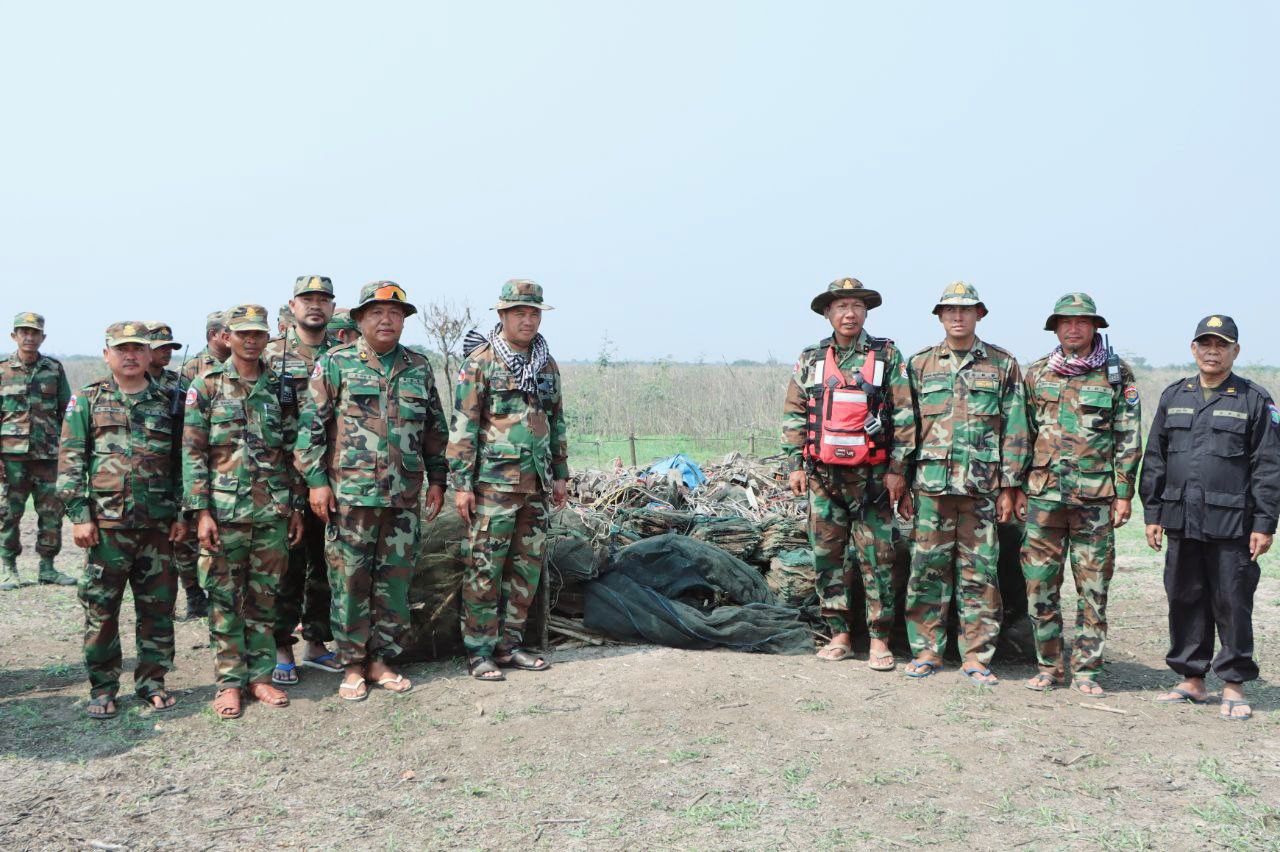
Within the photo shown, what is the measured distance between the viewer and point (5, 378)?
8.19 metres

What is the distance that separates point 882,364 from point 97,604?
4382 mm

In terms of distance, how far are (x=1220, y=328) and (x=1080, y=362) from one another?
26.6 inches

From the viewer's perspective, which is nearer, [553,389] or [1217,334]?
[1217,334]

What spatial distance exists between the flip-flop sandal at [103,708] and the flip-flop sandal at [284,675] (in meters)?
0.78

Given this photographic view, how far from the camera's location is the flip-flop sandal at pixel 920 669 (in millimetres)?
5449

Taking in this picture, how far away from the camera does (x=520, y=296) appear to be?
5379 mm

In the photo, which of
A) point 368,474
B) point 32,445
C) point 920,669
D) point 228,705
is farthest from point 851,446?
point 32,445

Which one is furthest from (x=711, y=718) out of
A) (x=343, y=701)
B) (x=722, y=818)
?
(x=343, y=701)

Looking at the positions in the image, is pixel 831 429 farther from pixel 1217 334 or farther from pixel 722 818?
pixel 722 818

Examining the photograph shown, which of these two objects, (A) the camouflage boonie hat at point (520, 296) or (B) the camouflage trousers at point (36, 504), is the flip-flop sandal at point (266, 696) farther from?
(B) the camouflage trousers at point (36, 504)

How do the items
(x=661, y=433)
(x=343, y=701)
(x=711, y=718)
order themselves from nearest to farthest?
(x=711, y=718)
(x=343, y=701)
(x=661, y=433)

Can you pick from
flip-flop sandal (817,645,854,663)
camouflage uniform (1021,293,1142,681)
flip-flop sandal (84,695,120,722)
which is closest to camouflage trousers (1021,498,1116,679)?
camouflage uniform (1021,293,1142,681)

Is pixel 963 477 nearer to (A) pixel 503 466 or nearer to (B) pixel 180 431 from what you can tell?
(A) pixel 503 466

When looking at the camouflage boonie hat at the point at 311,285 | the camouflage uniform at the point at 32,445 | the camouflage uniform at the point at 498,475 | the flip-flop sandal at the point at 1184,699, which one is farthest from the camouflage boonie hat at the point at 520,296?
the camouflage uniform at the point at 32,445
